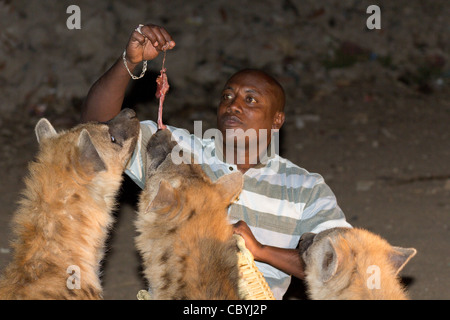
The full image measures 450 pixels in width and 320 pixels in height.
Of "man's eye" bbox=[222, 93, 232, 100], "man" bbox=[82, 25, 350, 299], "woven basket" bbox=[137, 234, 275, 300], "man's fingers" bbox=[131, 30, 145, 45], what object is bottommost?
"woven basket" bbox=[137, 234, 275, 300]

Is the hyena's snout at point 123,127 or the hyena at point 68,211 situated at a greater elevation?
the hyena's snout at point 123,127

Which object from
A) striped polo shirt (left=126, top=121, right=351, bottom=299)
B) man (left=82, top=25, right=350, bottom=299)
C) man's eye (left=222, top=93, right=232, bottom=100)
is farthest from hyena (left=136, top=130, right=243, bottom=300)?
man's eye (left=222, top=93, right=232, bottom=100)

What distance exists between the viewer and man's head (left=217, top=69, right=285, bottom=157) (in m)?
4.34

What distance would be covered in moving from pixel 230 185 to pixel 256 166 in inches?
27.9

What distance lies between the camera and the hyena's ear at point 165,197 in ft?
11.1

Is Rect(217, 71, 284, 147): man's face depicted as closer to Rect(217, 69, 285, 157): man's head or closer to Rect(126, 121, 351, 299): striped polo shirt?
Rect(217, 69, 285, 157): man's head

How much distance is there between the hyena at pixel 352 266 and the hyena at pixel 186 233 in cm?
48

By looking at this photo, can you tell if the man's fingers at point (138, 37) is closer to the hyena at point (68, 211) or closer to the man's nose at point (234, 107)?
the hyena at point (68, 211)

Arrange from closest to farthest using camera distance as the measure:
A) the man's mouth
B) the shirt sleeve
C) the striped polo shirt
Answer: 1. the striped polo shirt
2. the shirt sleeve
3. the man's mouth

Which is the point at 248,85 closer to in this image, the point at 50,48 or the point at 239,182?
the point at 239,182

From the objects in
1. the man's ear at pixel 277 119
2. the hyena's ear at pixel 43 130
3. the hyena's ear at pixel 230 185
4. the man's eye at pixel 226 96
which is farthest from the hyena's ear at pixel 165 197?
the man's ear at pixel 277 119

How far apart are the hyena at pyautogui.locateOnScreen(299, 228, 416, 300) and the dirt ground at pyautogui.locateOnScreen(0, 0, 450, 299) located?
10.1 feet

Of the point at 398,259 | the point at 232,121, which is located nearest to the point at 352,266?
the point at 398,259

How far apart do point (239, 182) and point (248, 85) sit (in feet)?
3.29
